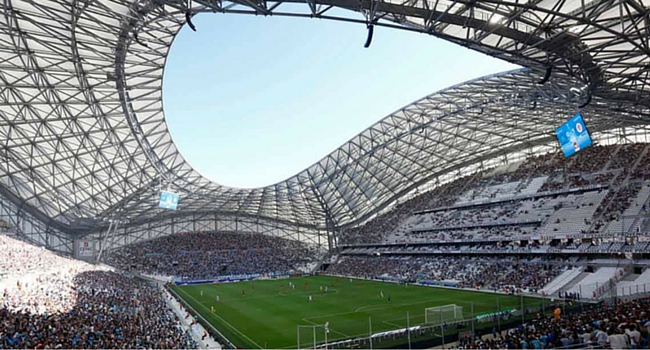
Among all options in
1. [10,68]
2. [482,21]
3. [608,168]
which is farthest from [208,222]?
[482,21]

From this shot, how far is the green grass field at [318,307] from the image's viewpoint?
29703mm

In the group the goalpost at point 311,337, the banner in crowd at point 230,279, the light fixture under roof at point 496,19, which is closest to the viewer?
the light fixture under roof at point 496,19

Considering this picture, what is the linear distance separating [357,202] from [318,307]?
35154 millimetres

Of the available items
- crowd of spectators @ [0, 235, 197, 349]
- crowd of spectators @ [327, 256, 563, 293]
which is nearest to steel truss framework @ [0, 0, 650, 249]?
crowd of spectators @ [0, 235, 197, 349]

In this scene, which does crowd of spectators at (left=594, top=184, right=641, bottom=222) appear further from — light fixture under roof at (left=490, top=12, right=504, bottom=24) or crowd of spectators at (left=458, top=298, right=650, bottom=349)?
light fixture under roof at (left=490, top=12, right=504, bottom=24)

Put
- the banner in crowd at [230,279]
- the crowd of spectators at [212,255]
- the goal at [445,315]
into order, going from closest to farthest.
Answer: the goal at [445,315] < the banner in crowd at [230,279] < the crowd of spectators at [212,255]

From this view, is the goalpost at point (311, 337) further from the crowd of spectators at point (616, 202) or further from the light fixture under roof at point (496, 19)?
the crowd of spectators at point (616, 202)

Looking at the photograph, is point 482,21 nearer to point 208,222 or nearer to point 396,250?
point 396,250

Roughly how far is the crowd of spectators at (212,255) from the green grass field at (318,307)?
17.7 meters

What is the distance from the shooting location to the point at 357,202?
73.4 metres

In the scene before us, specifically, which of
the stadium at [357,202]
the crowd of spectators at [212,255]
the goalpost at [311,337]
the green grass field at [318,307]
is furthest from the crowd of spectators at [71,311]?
the crowd of spectators at [212,255]

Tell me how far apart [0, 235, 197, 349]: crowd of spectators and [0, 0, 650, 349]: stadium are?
224mm

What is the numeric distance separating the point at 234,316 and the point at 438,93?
94.5ft

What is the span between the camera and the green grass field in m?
29.7
